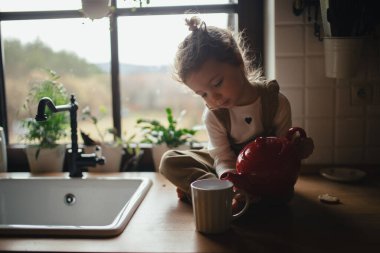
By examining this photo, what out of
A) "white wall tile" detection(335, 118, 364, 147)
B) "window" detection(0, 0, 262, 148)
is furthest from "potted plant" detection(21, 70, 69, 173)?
"white wall tile" detection(335, 118, 364, 147)

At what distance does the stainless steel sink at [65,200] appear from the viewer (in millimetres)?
1365

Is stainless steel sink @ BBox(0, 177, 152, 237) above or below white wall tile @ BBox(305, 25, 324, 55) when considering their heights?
below

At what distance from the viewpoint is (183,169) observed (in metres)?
1.17

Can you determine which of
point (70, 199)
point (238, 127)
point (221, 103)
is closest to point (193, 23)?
point (221, 103)

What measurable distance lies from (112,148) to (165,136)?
0.19 metres

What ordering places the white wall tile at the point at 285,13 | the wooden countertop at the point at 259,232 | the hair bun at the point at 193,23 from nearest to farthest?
the wooden countertop at the point at 259,232 < the hair bun at the point at 193,23 < the white wall tile at the point at 285,13

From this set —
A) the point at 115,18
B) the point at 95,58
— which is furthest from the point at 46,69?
the point at 115,18

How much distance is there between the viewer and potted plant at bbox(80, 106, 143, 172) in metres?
1.50

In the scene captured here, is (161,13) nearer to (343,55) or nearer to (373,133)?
(343,55)

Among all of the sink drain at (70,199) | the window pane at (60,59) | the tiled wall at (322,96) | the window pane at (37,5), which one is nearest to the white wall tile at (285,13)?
the tiled wall at (322,96)

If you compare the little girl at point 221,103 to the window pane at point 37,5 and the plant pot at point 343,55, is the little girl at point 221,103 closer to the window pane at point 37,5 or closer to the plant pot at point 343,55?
the plant pot at point 343,55

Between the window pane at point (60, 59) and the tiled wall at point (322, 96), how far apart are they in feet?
2.08

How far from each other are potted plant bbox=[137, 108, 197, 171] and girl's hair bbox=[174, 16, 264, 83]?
1.20ft

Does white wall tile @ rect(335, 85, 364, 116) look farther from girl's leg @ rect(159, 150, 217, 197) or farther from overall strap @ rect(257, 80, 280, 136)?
girl's leg @ rect(159, 150, 217, 197)
